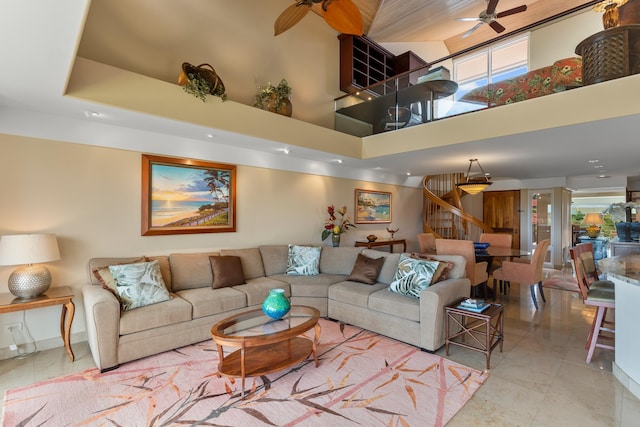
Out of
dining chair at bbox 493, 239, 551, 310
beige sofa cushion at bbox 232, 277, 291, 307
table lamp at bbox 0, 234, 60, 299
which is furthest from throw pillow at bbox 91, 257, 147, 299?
dining chair at bbox 493, 239, 551, 310

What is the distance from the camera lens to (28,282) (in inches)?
111

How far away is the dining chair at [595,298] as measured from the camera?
2.94 m

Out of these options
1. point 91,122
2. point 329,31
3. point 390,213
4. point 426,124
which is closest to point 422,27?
point 329,31

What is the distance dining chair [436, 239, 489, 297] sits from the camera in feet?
14.9

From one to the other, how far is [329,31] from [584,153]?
4932mm

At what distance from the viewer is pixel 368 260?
14.0 feet

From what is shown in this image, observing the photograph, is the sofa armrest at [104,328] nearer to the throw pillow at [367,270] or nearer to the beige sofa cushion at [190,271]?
the beige sofa cushion at [190,271]

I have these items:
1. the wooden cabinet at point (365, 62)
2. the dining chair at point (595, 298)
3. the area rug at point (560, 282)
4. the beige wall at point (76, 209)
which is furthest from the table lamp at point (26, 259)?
the area rug at point (560, 282)

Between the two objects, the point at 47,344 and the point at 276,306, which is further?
the point at 47,344

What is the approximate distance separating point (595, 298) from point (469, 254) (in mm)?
1639

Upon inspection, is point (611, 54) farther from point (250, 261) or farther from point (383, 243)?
point (250, 261)

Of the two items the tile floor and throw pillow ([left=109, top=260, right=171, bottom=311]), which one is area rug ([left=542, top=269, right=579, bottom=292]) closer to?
the tile floor

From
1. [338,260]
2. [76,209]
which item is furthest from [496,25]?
[76,209]

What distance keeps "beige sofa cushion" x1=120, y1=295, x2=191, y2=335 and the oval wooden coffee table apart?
74 centimetres
